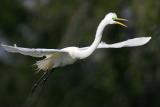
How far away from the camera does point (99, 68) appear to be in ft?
40.0

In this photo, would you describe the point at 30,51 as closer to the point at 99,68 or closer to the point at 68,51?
the point at 68,51

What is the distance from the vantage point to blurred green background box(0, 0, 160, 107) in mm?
11303

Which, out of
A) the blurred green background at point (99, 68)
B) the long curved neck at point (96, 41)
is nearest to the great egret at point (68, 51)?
the long curved neck at point (96, 41)

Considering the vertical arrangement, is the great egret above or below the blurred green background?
below

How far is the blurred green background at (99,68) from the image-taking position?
1130 cm

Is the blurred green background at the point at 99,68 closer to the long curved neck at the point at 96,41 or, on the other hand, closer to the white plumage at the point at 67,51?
the white plumage at the point at 67,51

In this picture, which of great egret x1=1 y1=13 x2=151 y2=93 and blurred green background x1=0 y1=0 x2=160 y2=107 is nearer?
great egret x1=1 y1=13 x2=151 y2=93

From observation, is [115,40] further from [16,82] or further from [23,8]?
[23,8]

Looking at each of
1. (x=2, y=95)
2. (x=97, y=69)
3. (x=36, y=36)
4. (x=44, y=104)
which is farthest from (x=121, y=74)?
(x=36, y=36)

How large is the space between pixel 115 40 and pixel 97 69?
54 centimetres

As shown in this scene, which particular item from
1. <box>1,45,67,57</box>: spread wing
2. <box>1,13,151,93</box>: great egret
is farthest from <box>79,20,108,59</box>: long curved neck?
<box>1,45,67,57</box>: spread wing

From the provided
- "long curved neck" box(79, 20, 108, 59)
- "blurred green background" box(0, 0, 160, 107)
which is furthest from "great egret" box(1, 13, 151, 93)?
"blurred green background" box(0, 0, 160, 107)

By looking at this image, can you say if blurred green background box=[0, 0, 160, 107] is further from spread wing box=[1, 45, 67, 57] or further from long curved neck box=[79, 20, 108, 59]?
long curved neck box=[79, 20, 108, 59]

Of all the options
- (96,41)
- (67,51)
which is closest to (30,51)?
(67,51)
